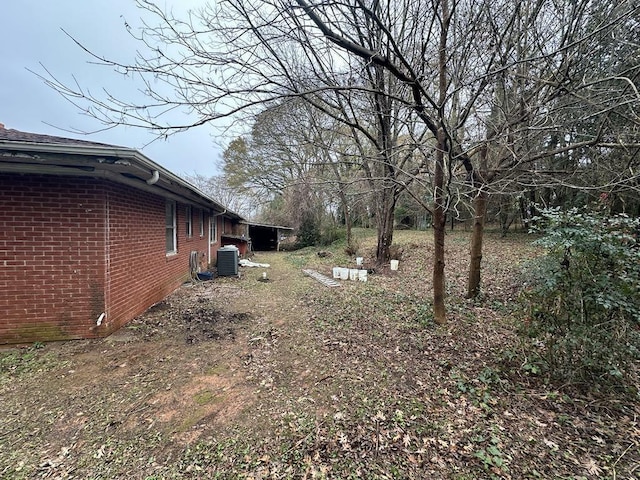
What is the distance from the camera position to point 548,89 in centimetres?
473

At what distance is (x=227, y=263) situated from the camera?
998cm

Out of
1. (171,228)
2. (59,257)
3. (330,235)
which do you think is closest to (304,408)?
(59,257)

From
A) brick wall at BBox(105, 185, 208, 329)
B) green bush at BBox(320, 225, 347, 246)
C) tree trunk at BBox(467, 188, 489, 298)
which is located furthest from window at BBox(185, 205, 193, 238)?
green bush at BBox(320, 225, 347, 246)

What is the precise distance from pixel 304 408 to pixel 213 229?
12155 mm

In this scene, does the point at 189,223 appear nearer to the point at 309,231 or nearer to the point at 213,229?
the point at 213,229

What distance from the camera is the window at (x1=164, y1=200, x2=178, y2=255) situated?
7262mm

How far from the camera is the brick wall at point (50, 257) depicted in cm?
382

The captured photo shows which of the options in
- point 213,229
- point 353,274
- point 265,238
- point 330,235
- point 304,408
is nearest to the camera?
point 304,408

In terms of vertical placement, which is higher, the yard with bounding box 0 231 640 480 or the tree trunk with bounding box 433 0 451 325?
the tree trunk with bounding box 433 0 451 325

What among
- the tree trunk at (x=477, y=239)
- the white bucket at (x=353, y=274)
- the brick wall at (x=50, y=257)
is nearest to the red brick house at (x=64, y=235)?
the brick wall at (x=50, y=257)

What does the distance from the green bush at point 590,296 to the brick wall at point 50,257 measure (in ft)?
19.3

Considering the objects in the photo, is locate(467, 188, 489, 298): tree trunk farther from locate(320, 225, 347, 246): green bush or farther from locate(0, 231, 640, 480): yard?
locate(320, 225, 347, 246): green bush

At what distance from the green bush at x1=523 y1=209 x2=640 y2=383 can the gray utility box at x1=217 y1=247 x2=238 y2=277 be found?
8.76 metres

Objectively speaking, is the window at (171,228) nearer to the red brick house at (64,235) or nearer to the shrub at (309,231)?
the red brick house at (64,235)
